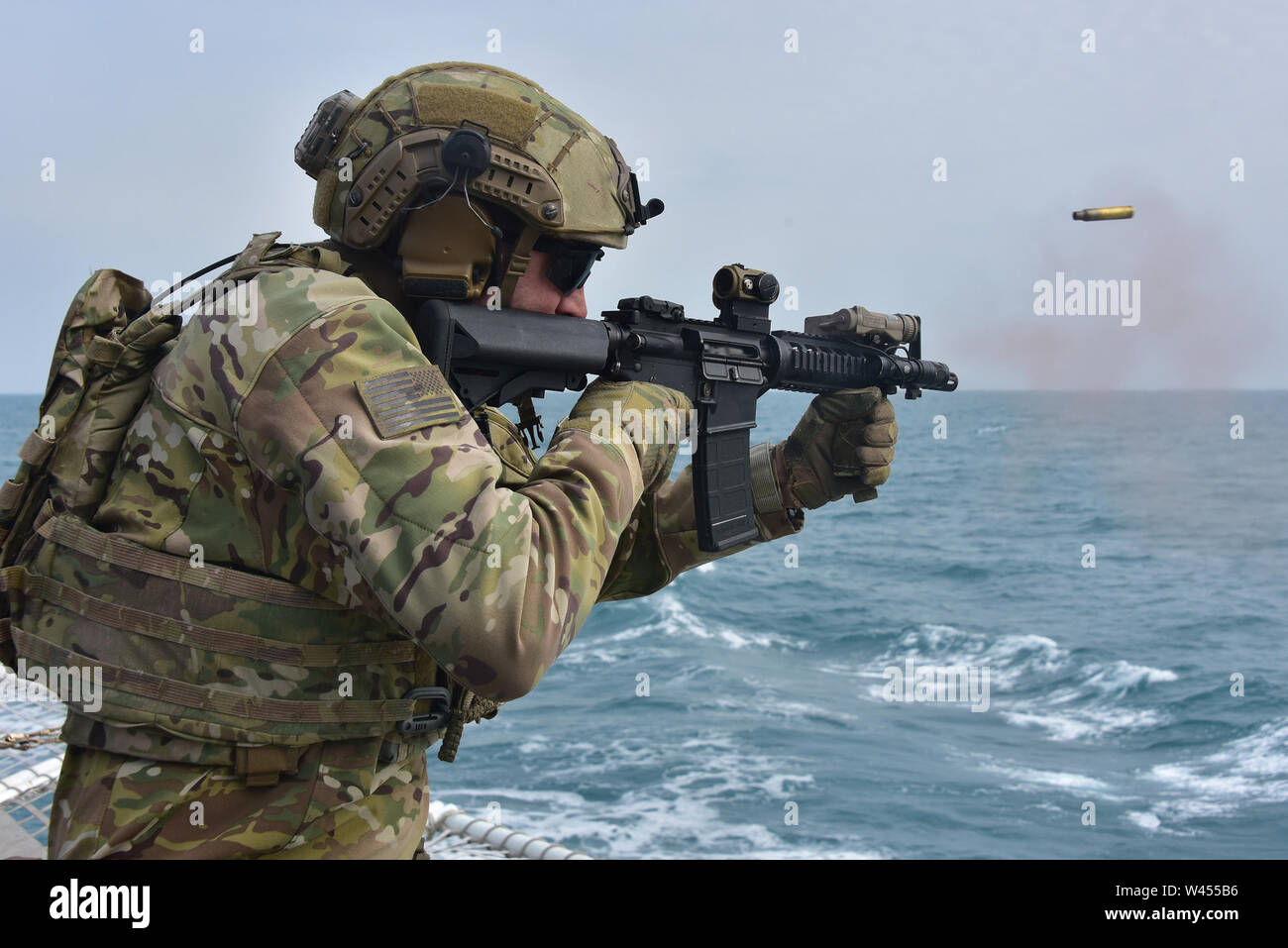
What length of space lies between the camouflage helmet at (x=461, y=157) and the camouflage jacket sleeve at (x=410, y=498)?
53 centimetres

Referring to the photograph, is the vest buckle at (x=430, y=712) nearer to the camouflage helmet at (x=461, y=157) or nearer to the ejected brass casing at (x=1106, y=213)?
the camouflage helmet at (x=461, y=157)

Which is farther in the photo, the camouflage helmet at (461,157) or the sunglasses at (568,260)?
the sunglasses at (568,260)

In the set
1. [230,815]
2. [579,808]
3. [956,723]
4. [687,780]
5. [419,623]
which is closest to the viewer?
[419,623]

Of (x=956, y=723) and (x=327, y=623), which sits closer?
(x=327, y=623)

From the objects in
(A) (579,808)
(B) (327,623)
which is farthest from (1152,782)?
(B) (327,623)

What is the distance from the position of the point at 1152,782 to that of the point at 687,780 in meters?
8.59

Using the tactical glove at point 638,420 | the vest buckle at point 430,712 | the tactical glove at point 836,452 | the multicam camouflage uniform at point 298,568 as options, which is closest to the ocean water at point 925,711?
the tactical glove at point 836,452

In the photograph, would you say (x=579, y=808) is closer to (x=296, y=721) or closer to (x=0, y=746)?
(x=0, y=746)

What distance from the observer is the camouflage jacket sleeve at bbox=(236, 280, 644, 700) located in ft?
8.39

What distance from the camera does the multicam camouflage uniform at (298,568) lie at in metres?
2.58

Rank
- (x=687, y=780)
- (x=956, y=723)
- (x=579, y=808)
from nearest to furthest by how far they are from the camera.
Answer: (x=579, y=808) → (x=687, y=780) → (x=956, y=723)

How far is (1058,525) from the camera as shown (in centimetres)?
5403

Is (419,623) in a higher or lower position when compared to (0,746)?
higher
